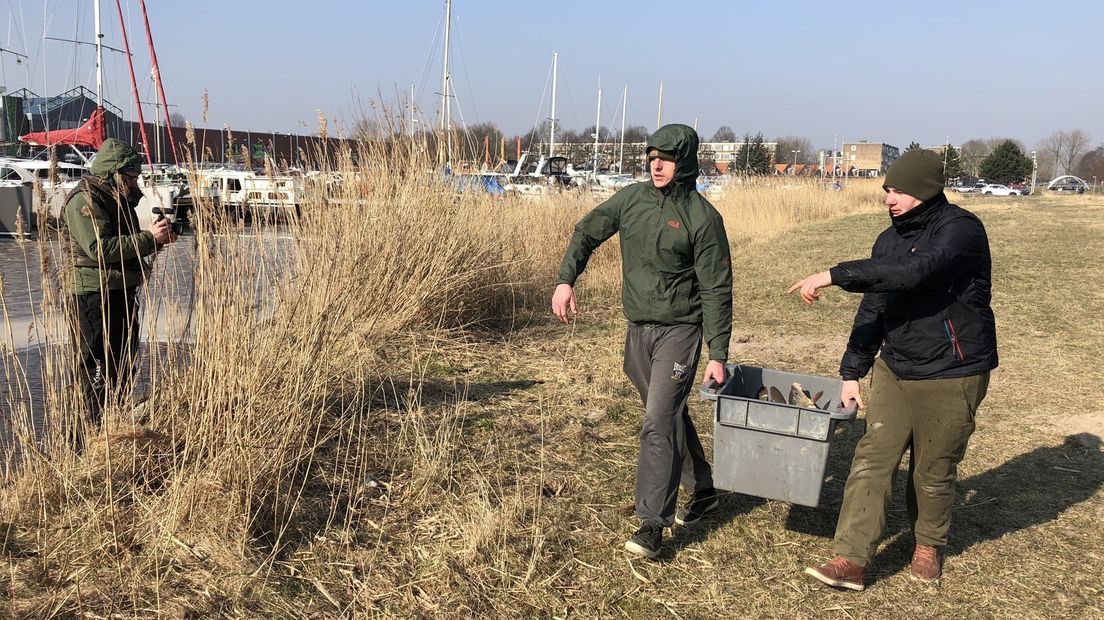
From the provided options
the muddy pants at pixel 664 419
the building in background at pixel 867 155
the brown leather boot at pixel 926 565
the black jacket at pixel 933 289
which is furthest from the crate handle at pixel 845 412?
the building in background at pixel 867 155

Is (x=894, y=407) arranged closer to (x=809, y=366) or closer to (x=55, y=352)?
(x=55, y=352)

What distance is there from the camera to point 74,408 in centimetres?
356

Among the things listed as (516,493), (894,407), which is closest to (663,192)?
(894,407)

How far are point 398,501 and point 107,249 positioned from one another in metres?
1.96

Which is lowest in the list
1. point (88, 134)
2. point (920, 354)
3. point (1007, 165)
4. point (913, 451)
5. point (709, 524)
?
point (709, 524)

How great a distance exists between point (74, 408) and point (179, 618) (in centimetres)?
119

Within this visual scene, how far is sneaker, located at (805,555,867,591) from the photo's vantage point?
11.4 ft

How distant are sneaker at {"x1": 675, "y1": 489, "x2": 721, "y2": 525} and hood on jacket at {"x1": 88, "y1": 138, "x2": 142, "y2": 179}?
11.3 feet

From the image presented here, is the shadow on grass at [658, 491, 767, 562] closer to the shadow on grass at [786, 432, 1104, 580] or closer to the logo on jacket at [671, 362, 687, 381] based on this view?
the shadow on grass at [786, 432, 1104, 580]

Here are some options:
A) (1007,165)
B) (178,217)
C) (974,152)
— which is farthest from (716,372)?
(974,152)

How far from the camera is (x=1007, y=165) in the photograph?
77.2 meters

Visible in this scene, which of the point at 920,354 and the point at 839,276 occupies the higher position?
the point at 839,276

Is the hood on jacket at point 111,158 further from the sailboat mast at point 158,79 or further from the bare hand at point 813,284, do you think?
the bare hand at point 813,284

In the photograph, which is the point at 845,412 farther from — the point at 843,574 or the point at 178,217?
the point at 178,217
